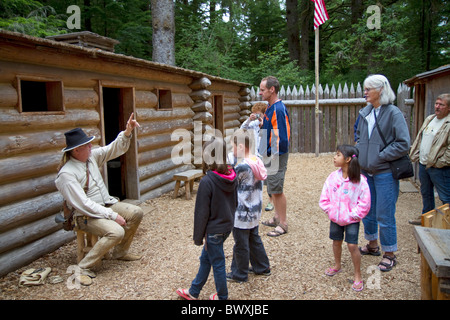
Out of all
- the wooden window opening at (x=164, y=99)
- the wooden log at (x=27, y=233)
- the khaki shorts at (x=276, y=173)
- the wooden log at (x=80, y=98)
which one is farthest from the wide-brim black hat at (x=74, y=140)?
the wooden window opening at (x=164, y=99)

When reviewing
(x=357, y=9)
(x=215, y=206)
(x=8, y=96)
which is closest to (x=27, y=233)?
(x=8, y=96)

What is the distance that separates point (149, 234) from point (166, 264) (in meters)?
1.24

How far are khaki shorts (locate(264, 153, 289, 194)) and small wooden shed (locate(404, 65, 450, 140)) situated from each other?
338cm

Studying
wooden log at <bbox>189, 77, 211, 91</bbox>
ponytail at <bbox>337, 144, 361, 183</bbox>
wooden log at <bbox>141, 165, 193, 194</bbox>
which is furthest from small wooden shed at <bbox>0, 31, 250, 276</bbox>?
ponytail at <bbox>337, 144, 361, 183</bbox>

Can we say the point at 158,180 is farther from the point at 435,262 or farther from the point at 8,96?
the point at 435,262

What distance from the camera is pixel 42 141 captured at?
4.87m

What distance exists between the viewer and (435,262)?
104 inches

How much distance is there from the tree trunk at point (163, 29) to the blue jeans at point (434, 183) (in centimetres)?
912

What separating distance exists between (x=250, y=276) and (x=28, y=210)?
2.97 m

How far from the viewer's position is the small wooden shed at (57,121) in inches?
173

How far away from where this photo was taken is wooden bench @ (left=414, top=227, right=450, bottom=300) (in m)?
2.62

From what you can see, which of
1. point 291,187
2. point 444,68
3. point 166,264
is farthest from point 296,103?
point 166,264

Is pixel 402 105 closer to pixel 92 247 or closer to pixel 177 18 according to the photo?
pixel 92 247

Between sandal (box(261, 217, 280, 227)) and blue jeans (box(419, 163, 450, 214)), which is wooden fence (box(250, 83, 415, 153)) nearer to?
blue jeans (box(419, 163, 450, 214))
